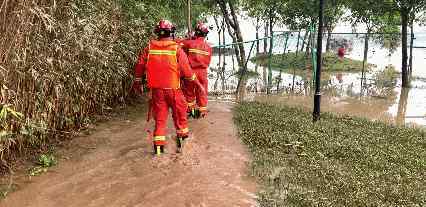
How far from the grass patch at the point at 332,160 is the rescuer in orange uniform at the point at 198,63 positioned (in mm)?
766

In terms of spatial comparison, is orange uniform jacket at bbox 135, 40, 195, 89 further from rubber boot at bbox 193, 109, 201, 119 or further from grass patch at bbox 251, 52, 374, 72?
grass patch at bbox 251, 52, 374, 72

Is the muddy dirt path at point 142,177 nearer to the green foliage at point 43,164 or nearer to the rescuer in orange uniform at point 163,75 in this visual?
the green foliage at point 43,164

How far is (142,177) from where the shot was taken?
18.3ft

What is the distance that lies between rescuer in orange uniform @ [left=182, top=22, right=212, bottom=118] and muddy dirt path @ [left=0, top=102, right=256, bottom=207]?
1.29 metres

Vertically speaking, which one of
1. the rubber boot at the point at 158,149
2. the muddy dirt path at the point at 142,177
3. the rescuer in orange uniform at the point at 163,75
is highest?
the rescuer in orange uniform at the point at 163,75

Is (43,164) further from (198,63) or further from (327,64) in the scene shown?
(327,64)

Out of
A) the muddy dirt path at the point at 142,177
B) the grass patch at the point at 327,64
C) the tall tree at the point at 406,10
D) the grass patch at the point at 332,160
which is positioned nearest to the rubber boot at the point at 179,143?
the muddy dirt path at the point at 142,177

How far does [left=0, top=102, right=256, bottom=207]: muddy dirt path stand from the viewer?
4.98 m

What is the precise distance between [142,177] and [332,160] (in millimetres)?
2634

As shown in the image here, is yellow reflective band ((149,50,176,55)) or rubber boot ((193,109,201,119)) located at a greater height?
yellow reflective band ((149,50,176,55))

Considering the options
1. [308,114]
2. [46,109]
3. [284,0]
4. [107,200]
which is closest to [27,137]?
[46,109]

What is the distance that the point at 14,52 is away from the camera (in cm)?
515

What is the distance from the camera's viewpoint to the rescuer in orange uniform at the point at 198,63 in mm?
8367

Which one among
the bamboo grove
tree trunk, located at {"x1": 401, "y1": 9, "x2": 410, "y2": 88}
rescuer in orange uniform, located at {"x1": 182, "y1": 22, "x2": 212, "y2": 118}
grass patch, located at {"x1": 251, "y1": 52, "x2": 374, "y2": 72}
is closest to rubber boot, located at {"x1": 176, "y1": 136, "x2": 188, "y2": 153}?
the bamboo grove
